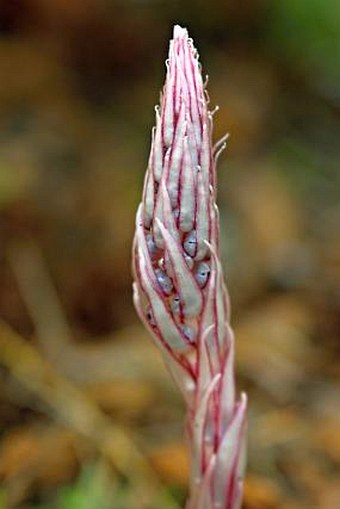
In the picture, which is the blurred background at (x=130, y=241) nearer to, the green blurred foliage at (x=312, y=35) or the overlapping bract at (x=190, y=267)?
the green blurred foliage at (x=312, y=35)

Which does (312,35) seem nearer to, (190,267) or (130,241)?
(130,241)

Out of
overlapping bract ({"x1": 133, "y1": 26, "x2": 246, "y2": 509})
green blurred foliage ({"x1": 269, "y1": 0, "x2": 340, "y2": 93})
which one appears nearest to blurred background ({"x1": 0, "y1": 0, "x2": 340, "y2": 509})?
green blurred foliage ({"x1": 269, "y1": 0, "x2": 340, "y2": 93})

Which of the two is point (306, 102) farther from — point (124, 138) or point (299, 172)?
point (124, 138)

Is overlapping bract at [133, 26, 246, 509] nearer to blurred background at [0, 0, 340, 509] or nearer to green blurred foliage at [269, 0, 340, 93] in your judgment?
blurred background at [0, 0, 340, 509]

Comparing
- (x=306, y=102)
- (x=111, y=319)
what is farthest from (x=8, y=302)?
(x=306, y=102)

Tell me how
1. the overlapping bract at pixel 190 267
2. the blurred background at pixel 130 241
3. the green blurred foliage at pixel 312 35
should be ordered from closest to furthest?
the overlapping bract at pixel 190 267 → the blurred background at pixel 130 241 → the green blurred foliage at pixel 312 35

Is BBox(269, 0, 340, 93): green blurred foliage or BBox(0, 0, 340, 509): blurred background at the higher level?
BBox(269, 0, 340, 93): green blurred foliage

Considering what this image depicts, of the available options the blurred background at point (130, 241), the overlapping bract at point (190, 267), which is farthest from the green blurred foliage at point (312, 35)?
the overlapping bract at point (190, 267)
